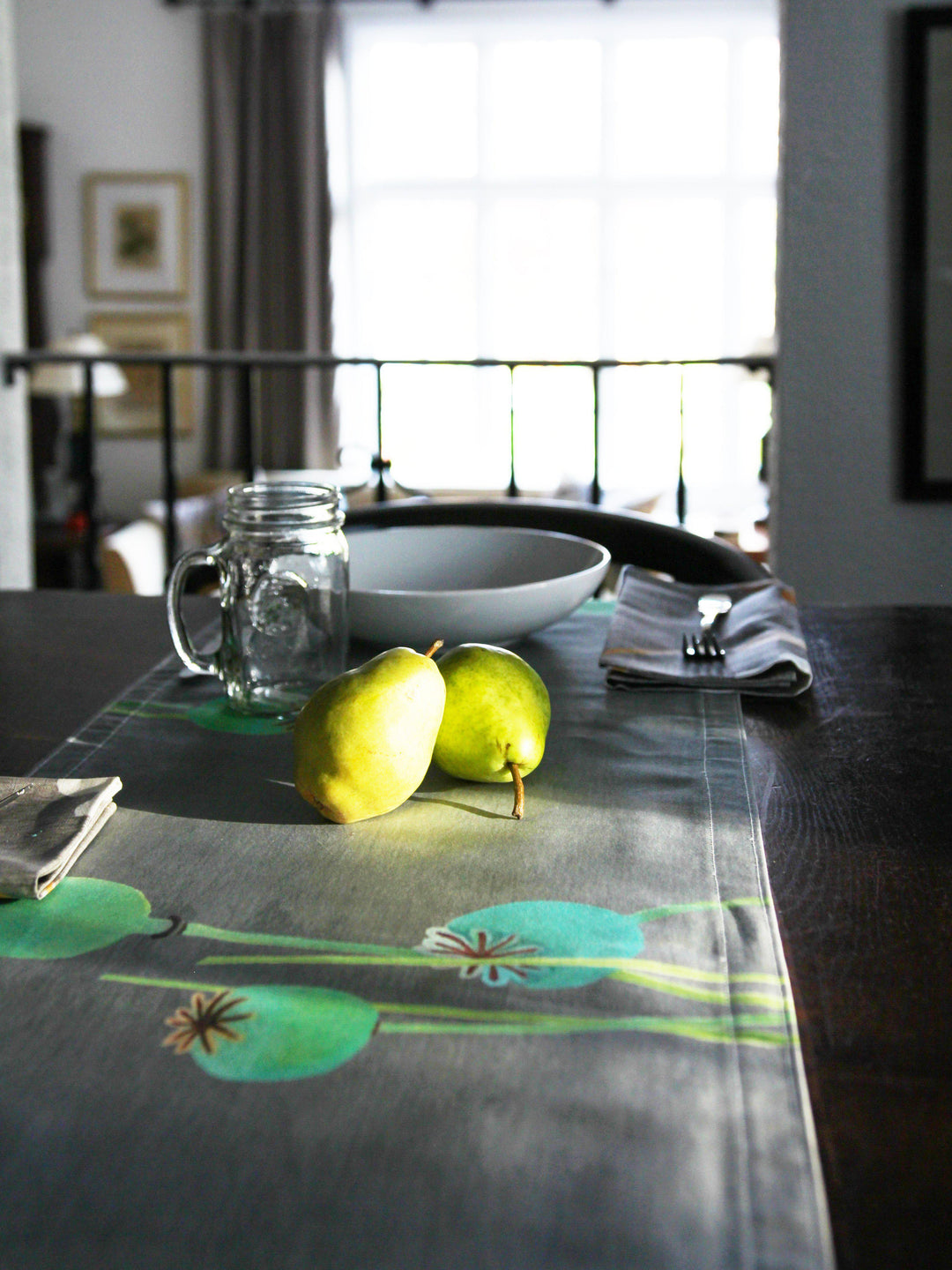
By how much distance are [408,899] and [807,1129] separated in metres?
0.20

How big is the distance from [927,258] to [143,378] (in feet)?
16.3

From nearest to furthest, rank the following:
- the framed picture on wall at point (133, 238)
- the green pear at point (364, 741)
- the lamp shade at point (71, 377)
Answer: the green pear at point (364, 741)
the lamp shade at point (71, 377)
the framed picture on wall at point (133, 238)

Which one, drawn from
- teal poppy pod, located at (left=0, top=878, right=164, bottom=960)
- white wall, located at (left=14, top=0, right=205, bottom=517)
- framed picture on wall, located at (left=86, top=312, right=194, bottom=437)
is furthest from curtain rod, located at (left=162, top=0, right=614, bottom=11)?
teal poppy pod, located at (left=0, top=878, right=164, bottom=960)

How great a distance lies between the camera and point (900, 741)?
0.76 metres

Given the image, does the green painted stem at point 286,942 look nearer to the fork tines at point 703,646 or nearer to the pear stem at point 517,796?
the pear stem at point 517,796

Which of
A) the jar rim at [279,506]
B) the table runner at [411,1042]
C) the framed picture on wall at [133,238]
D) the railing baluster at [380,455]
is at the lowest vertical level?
the table runner at [411,1042]

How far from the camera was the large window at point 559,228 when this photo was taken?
6.25m

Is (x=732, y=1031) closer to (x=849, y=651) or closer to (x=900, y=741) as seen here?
(x=900, y=741)

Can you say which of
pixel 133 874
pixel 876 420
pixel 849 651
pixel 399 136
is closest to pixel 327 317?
pixel 399 136

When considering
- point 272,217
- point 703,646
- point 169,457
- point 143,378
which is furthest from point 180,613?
point 143,378

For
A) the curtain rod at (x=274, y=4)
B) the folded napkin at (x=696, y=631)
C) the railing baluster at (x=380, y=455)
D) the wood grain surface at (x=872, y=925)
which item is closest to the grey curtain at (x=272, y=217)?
the curtain rod at (x=274, y=4)

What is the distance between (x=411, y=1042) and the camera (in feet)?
1.36

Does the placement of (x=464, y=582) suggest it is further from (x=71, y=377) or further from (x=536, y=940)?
(x=71, y=377)

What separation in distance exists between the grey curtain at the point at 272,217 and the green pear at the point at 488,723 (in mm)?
5904
